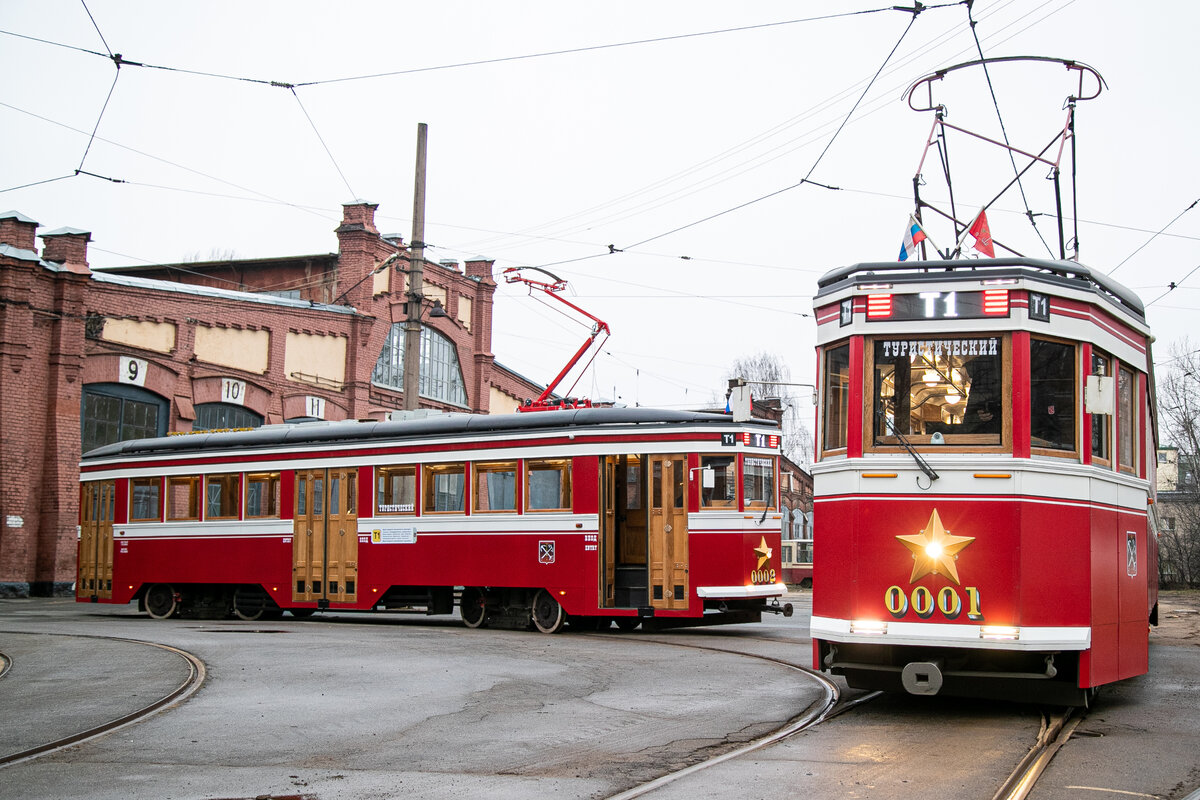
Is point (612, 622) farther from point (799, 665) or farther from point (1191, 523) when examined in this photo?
point (1191, 523)

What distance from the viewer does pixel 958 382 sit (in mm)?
8625

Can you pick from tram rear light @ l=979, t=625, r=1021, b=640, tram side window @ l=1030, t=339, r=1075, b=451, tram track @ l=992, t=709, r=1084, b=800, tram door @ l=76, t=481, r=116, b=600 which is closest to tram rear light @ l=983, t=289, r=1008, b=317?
tram side window @ l=1030, t=339, r=1075, b=451

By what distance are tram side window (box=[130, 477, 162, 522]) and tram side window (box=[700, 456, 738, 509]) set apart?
10283mm

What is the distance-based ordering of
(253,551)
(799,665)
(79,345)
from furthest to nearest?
(79,345) → (253,551) → (799,665)

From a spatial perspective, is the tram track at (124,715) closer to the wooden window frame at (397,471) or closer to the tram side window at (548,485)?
the wooden window frame at (397,471)

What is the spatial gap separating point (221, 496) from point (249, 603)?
185 cm

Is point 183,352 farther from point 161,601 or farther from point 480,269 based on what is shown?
point 480,269

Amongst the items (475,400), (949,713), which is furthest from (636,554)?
(475,400)

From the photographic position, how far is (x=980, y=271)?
862 cm

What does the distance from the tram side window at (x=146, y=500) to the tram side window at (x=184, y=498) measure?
0.27 m

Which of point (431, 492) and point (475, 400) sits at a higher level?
point (475, 400)

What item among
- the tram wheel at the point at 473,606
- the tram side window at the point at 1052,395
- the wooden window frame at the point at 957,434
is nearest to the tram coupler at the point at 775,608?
the tram wheel at the point at 473,606

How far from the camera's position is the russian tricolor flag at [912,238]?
34.7 ft

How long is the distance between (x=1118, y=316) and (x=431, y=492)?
1134 centimetres
